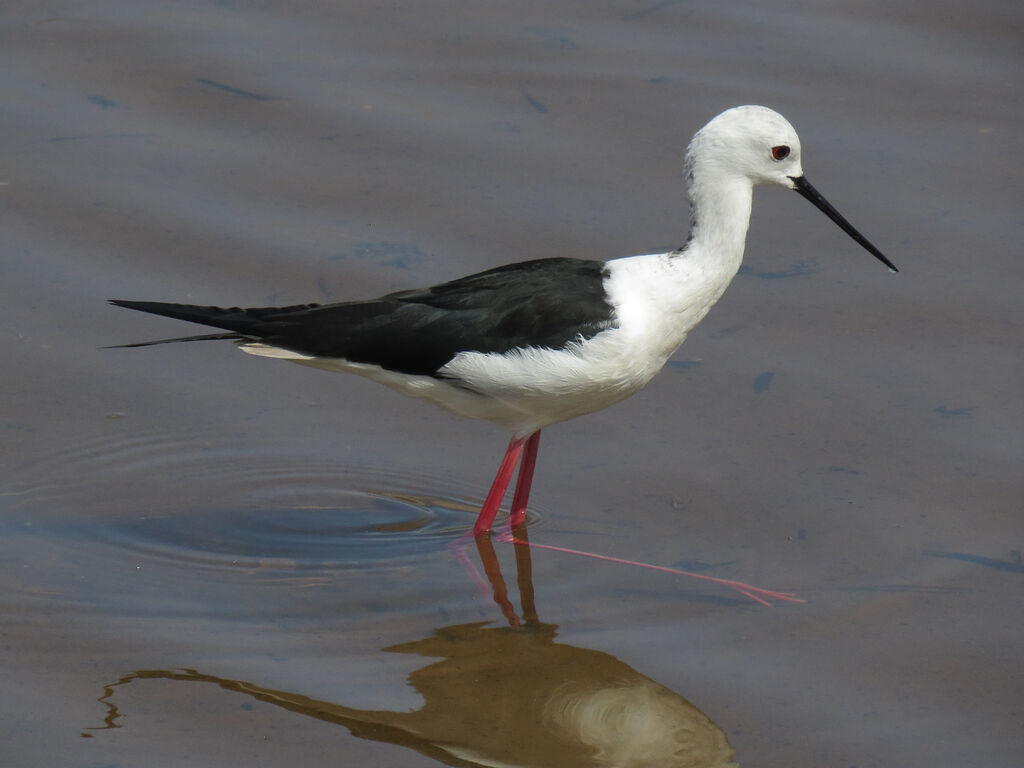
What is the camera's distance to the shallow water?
437 cm

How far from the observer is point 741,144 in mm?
4914

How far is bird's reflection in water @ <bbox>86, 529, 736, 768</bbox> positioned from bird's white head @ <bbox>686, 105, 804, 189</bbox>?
5.25 feet

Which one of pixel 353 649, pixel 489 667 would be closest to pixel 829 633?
pixel 489 667

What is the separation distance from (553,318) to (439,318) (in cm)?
39

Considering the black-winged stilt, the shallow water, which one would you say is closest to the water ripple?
the shallow water

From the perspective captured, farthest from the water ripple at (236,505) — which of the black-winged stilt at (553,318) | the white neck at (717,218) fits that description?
the white neck at (717,218)

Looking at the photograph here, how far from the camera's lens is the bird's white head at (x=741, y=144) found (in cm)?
491

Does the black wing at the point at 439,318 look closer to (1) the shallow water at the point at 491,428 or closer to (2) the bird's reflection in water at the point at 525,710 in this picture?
(1) the shallow water at the point at 491,428

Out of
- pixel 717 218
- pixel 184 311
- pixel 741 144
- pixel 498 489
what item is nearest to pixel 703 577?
pixel 498 489

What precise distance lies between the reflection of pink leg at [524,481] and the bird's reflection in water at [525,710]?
2.12 feet

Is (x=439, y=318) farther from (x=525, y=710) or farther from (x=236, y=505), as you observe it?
(x=525, y=710)

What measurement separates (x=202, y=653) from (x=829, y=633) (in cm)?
192

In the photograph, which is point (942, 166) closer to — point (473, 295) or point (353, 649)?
point (473, 295)

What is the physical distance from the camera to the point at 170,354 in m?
6.11
